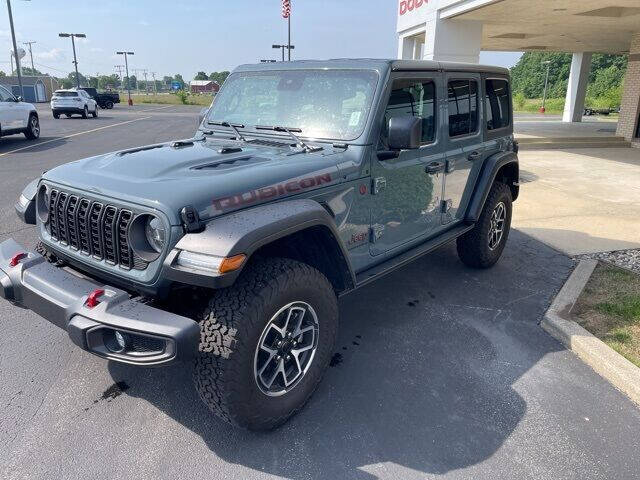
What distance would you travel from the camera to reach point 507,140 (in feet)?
17.0

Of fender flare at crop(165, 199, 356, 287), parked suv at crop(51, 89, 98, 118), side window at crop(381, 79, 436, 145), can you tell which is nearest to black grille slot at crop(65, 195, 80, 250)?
fender flare at crop(165, 199, 356, 287)

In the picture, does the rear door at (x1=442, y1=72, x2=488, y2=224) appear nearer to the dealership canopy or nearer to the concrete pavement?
the concrete pavement

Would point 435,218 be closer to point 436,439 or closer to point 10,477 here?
point 436,439

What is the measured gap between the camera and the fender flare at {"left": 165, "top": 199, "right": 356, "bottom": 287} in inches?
87.4

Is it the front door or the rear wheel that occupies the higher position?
the front door

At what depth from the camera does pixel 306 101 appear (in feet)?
11.6

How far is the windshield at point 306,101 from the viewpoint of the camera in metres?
3.33

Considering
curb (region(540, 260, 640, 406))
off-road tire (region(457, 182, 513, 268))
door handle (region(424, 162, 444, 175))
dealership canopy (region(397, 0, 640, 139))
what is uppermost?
dealership canopy (region(397, 0, 640, 139))

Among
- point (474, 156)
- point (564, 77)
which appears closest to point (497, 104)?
point (474, 156)

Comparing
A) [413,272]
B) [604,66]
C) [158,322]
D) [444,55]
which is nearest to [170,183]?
[158,322]

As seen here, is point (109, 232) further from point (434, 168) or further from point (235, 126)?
point (434, 168)

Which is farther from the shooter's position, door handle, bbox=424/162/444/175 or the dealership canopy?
the dealership canopy

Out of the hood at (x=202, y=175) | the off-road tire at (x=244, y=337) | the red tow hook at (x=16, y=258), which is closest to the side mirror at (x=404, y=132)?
the hood at (x=202, y=175)

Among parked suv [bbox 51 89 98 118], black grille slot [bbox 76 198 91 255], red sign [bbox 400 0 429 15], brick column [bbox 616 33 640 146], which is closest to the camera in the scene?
black grille slot [bbox 76 198 91 255]
